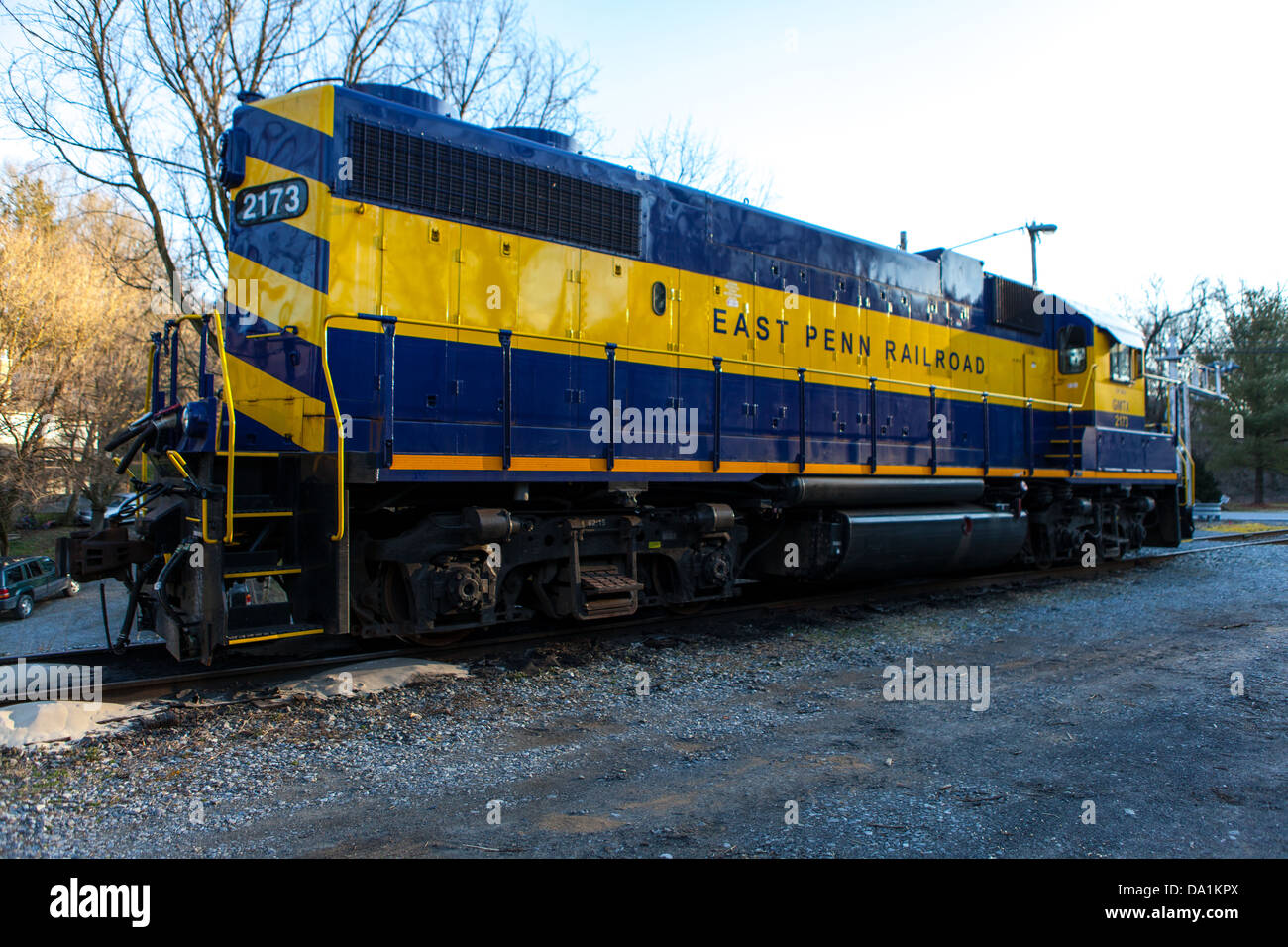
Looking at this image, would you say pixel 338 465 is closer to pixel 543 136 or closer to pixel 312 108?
pixel 312 108

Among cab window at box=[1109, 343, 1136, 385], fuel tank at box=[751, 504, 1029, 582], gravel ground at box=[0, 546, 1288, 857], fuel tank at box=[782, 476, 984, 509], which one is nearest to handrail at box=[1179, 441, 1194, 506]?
cab window at box=[1109, 343, 1136, 385]

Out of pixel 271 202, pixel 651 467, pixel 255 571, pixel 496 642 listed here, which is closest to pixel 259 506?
pixel 255 571

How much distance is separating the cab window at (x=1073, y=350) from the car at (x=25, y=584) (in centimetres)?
1964

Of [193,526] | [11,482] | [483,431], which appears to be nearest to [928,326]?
[483,431]

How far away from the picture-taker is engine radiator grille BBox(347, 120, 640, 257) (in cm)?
629

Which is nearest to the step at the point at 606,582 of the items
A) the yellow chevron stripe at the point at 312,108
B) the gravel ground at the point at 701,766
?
the gravel ground at the point at 701,766

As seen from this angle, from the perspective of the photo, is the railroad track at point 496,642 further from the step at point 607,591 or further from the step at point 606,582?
the step at point 606,582

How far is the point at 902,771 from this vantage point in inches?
175

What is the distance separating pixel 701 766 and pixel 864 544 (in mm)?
4929

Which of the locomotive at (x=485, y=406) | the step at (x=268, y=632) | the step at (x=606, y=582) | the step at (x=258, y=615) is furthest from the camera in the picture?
the step at (x=606, y=582)

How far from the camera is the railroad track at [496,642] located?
5789 mm

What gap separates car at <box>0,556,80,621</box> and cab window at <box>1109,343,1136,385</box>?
20398 millimetres

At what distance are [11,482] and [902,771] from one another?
82.4ft

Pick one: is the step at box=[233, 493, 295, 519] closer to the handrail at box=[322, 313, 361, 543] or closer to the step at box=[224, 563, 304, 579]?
the step at box=[224, 563, 304, 579]
